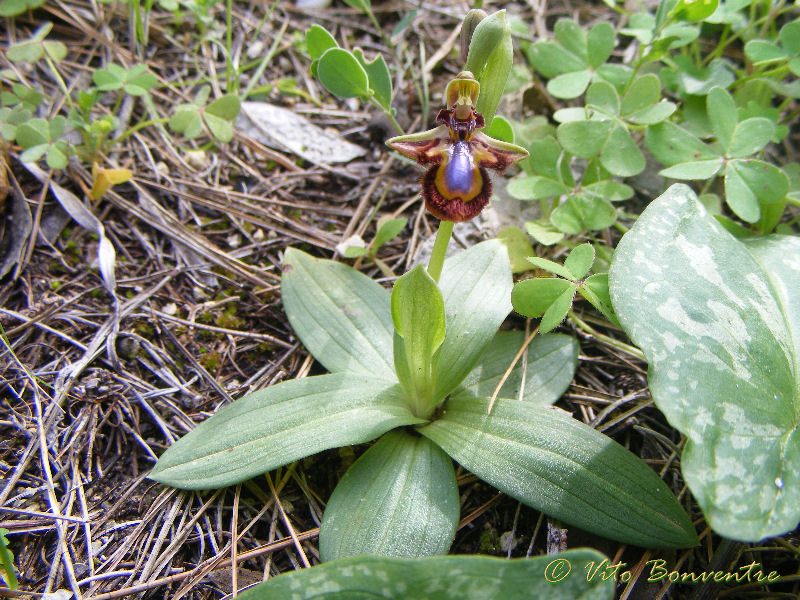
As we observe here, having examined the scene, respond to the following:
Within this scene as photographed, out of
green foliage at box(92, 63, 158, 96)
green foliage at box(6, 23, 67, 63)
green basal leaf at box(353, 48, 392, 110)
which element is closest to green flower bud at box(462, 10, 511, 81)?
green basal leaf at box(353, 48, 392, 110)

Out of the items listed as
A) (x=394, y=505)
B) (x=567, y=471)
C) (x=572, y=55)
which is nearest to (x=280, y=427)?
(x=394, y=505)

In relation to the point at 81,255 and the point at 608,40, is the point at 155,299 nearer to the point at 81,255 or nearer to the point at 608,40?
the point at 81,255

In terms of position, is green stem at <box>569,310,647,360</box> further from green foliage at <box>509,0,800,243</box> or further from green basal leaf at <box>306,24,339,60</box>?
green basal leaf at <box>306,24,339,60</box>

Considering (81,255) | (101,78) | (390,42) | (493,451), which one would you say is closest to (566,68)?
(390,42)

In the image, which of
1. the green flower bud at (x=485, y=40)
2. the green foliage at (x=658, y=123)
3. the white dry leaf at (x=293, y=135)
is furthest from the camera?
the white dry leaf at (x=293, y=135)

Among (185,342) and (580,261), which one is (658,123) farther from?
(185,342)

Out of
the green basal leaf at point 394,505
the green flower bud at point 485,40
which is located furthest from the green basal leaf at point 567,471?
the green flower bud at point 485,40

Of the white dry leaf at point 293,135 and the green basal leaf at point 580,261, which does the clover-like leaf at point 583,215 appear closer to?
the green basal leaf at point 580,261
